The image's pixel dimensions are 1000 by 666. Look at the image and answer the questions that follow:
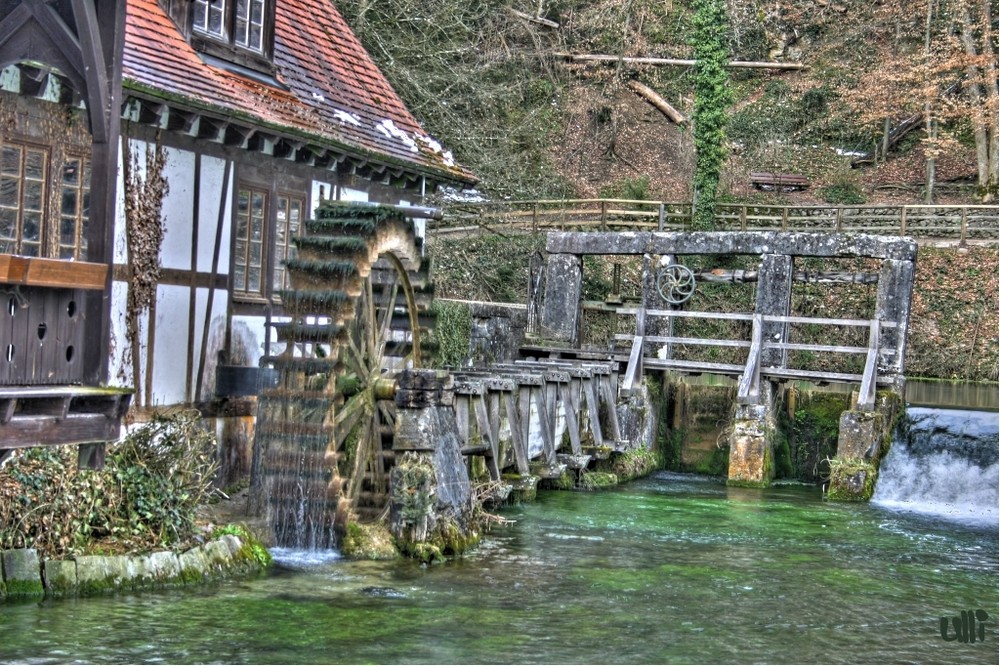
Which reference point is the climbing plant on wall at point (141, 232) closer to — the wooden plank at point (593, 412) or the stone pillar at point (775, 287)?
the wooden plank at point (593, 412)

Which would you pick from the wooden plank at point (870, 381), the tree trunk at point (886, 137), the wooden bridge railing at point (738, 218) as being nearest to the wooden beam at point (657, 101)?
the wooden bridge railing at point (738, 218)

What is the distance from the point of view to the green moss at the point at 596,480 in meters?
18.0

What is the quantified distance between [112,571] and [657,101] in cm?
2983

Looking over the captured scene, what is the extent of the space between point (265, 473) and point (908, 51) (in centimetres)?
2786

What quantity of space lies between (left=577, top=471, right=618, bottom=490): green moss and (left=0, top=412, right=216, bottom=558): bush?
7463 millimetres

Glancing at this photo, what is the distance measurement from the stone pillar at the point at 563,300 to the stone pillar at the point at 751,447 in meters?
3.80

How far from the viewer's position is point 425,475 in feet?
40.3

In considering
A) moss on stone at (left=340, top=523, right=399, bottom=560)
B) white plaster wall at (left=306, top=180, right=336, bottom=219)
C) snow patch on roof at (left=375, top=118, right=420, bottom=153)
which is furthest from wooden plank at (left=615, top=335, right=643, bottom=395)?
moss on stone at (left=340, top=523, right=399, bottom=560)

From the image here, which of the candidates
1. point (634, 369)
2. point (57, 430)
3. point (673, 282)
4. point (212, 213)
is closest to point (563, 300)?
point (673, 282)

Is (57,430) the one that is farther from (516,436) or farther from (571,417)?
(571,417)

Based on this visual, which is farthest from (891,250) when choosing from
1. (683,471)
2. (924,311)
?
(924,311)

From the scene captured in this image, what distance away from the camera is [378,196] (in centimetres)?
1680

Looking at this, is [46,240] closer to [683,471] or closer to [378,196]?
[378,196]

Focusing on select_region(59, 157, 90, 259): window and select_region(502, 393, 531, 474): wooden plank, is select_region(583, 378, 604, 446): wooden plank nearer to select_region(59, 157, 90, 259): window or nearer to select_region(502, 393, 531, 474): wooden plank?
select_region(502, 393, 531, 474): wooden plank
